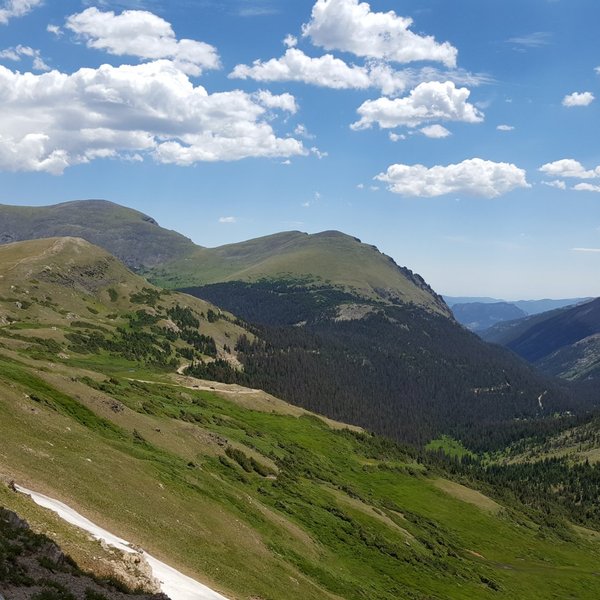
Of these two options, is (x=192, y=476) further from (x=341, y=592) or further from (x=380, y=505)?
(x=380, y=505)

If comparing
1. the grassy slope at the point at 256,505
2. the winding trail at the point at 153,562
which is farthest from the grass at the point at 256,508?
the winding trail at the point at 153,562

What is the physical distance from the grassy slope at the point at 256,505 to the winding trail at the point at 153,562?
7.33 feet

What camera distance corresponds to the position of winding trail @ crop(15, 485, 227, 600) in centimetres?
3469

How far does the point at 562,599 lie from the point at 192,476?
7931 cm

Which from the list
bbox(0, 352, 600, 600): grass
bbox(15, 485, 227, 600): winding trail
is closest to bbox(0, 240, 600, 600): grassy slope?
bbox(0, 352, 600, 600): grass

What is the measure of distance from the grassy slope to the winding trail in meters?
2.23

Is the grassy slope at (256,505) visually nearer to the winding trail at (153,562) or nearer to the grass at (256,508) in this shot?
the grass at (256,508)

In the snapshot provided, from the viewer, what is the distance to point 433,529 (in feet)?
363

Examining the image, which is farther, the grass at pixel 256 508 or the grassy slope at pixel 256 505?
the grass at pixel 256 508

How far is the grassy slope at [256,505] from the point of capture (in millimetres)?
45531

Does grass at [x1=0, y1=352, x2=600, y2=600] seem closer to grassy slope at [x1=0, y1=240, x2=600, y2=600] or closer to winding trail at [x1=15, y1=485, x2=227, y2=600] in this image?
grassy slope at [x1=0, y1=240, x2=600, y2=600]

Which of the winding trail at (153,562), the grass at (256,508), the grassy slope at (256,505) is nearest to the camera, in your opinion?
the winding trail at (153,562)

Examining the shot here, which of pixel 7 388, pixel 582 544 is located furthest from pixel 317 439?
pixel 7 388

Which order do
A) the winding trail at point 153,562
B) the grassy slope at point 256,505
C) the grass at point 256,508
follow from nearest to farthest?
the winding trail at point 153,562, the grassy slope at point 256,505, the grass at point 256,508
